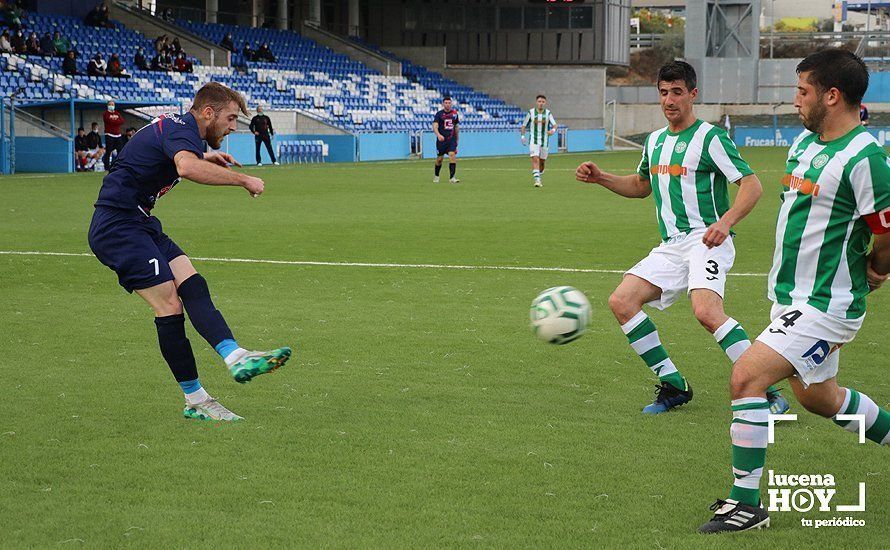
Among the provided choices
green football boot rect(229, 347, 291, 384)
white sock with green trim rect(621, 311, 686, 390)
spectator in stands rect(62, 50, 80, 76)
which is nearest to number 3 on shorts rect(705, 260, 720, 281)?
white sock with green trim rect(621, 311, 686, 390)

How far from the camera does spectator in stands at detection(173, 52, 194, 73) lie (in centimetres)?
3958

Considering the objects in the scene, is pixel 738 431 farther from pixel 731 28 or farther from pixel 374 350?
pixel 731 28

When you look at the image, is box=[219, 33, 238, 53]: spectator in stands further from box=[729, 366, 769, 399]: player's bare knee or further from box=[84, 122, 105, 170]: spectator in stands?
box=[729, 366, 769, 399]: player's bare knee

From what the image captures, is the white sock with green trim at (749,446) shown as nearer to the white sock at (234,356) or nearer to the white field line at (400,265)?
the white sock at (234,356)

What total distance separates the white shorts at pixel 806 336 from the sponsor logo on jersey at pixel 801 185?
1.44 feet

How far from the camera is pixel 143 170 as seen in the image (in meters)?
6.12

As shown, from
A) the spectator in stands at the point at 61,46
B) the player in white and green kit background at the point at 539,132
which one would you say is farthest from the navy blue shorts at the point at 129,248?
the spectator in stands at the point at 61,46

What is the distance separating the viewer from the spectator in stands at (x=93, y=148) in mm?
31156

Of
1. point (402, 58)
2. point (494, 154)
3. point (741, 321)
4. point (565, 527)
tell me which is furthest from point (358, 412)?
point (402, 58)

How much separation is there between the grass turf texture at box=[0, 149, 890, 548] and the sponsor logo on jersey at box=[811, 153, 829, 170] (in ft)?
4.48

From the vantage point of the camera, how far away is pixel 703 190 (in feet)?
21.2

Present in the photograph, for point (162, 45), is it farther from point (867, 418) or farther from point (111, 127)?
point (867, 418)

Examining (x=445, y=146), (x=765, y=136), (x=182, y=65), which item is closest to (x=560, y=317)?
(x=445, y=146)

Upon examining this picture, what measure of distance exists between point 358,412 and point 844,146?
2.97 metres
